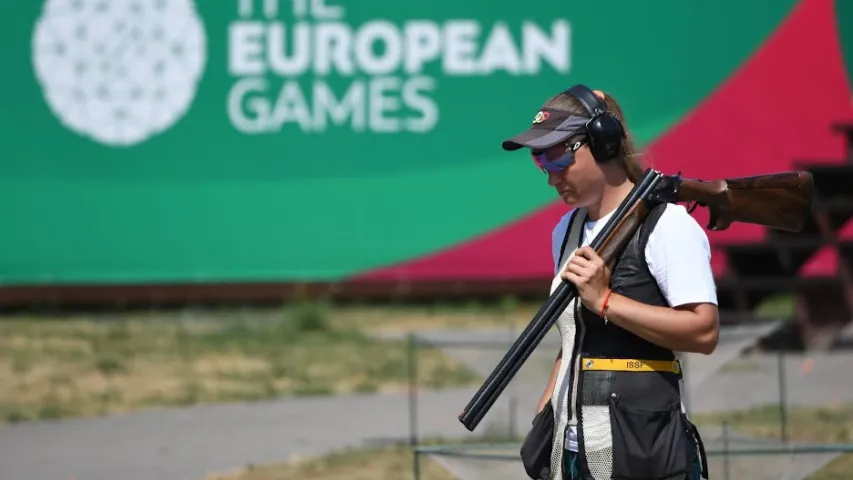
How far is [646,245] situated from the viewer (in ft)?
12.0

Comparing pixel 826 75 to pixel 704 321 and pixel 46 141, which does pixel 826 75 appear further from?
pixel 704 321

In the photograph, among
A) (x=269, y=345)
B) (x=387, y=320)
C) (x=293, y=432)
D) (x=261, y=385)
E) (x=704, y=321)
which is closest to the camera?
(x=704, y=321)

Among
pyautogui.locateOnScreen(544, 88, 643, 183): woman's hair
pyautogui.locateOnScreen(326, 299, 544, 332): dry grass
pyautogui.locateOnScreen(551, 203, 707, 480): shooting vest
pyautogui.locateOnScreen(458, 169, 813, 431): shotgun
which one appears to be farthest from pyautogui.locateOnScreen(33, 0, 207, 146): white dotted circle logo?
pyautogui.locateOnScreen(551, 203, 707, 480): shooting vest

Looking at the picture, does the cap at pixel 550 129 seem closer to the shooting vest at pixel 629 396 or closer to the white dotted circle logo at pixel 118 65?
the shooting vest at pixel 629 396

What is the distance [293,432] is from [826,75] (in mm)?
8391

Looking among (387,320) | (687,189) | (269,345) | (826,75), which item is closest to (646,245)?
(687,189)

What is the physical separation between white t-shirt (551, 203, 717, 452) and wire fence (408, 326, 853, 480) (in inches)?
85.9

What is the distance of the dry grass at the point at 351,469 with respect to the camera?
26.8ft

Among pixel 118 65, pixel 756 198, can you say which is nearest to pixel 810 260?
pixel 118 65

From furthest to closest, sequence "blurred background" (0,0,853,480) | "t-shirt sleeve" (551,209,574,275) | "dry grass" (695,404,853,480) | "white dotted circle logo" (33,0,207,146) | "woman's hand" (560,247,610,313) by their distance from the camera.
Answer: "white dotted circle logo" (33,0,207,146) → "blurred background" (0,0,853,480) → "dry grass" (695,404,853,480) → "t-shirt sleeve" (551,209,574,275) → "woman's hand" (560,247,610,313)

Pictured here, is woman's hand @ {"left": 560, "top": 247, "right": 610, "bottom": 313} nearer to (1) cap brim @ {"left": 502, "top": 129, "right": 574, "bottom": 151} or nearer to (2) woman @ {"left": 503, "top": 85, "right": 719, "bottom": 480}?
(2) woman @ {"left": 503, "top": 85, "right": 719, "bottom": 480}

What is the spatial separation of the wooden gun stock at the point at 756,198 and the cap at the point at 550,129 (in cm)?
35

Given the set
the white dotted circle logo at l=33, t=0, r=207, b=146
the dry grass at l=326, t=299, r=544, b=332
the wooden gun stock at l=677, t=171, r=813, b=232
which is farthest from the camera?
the white dotted circle logo at l=33, t=0, r=207, b=146

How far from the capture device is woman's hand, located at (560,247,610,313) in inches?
141
